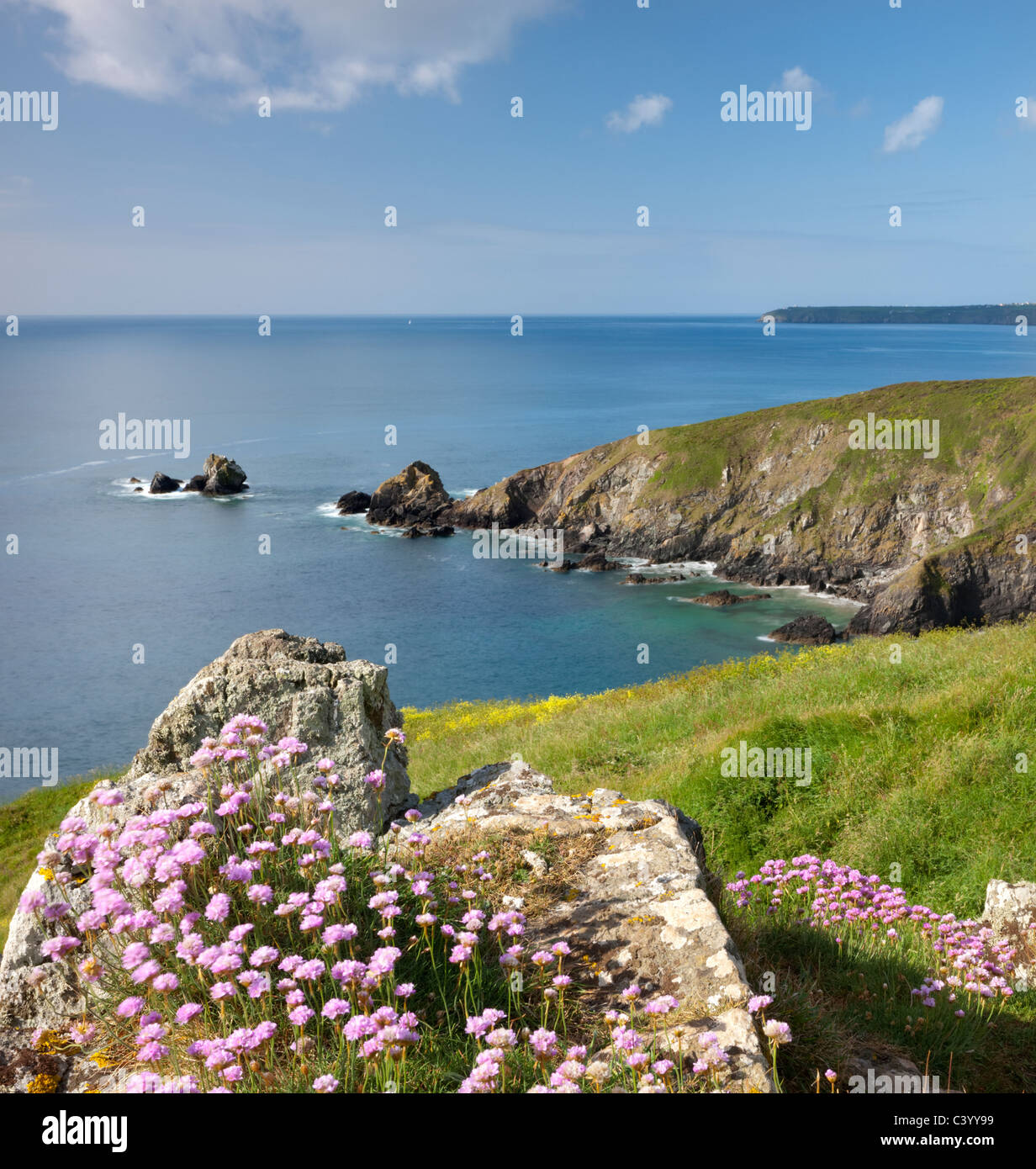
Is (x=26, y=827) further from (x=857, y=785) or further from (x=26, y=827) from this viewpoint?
(x=857, y=785)

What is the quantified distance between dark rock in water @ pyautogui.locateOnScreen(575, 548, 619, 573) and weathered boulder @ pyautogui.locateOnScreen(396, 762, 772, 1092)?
7415 centimetres

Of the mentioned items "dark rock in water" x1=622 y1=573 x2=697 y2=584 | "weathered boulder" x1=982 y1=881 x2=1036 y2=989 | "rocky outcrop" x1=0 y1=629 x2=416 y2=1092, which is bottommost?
"dark rock in water" x1=622 y1=573 x2=697 y2=584

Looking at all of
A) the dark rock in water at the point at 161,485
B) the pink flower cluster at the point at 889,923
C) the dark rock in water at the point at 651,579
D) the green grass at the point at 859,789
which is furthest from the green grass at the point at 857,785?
the dark rock in water at the point at 161,485

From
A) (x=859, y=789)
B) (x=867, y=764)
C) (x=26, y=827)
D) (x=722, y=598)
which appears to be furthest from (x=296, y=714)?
(x=722, y=598)

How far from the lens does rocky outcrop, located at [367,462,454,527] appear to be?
320 ft

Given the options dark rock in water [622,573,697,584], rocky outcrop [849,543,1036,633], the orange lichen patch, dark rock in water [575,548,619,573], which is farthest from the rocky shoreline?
the orange lichen patch

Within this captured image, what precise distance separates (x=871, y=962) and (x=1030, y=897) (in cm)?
246

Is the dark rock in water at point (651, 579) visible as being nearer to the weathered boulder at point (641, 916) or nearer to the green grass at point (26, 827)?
the green grass at point (26, 827)

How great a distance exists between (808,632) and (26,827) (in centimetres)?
4887

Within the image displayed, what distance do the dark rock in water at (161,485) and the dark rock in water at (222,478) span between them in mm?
6793

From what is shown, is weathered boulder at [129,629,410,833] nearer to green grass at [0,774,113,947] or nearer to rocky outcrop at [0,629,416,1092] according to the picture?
rocky outcrop at [0,629,416,1092]

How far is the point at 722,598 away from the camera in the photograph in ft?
228

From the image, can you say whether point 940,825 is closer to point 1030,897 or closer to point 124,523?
point 1030,897

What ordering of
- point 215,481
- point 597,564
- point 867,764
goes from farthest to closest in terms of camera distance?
point 215,481, point 597,564, point 867,764
